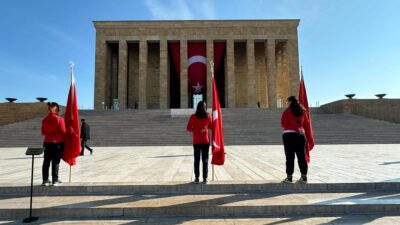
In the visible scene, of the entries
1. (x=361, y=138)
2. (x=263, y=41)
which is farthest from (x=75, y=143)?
(x=263, y=41)

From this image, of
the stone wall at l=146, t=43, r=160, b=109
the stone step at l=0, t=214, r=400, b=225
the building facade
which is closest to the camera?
the stone step at l=0, t=214, r=400, b=225

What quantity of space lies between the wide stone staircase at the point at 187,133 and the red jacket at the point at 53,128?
12.0 metres

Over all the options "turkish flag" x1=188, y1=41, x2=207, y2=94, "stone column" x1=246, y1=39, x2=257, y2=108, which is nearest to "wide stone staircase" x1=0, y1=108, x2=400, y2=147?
"stone column" x1=246, y1=39, x2=257, y2=108

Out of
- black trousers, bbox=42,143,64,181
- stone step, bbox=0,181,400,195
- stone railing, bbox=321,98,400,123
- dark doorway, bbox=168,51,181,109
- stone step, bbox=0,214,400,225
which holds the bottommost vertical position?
stone step, bbox=0,214,400,225

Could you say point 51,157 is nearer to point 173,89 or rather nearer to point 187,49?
point 187,49

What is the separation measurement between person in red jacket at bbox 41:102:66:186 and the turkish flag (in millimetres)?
32134

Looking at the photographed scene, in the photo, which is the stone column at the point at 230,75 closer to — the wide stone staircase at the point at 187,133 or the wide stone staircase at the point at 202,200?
the wide stone staircase at the point at 187,133

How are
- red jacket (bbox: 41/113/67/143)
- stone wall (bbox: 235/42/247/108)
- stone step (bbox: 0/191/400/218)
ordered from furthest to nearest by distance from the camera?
stone wall (bbox: 235/42/247/108), red jacket (bbox: 41/113/67/143), stone step (bbox: 0/191/400/218)

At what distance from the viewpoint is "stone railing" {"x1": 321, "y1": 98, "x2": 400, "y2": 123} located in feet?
83.8

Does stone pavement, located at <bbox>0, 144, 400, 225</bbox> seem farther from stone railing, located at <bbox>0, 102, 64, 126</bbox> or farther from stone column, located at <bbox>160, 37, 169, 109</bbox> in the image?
stone column, located at <bbox>160, 37, 169, 109</bbox>

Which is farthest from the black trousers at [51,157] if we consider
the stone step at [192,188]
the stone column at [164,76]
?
the stone column at [164,76]

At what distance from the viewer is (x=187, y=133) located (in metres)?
18.9

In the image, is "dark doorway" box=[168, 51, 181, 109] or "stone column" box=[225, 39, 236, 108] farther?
"dark doorway" box=[168, 51, 181, 109]

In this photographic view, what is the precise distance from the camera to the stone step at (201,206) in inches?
170
